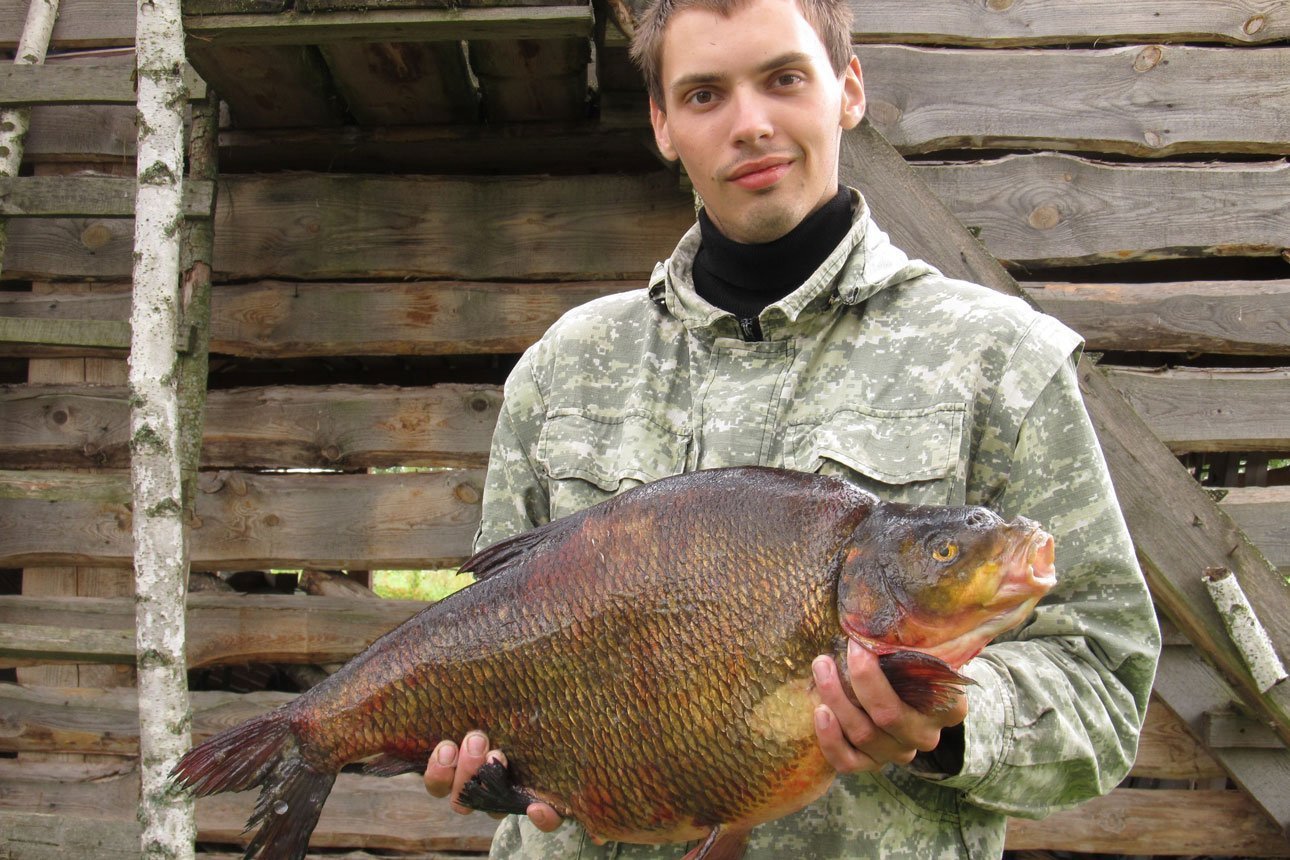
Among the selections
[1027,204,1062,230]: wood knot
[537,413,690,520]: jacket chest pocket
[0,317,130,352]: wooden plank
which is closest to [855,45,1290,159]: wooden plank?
[1027,204,1062,230]: wood knot

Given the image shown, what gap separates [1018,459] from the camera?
6.36 feet

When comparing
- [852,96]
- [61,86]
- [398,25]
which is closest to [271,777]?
[852,96]

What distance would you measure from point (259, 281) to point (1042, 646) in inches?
155

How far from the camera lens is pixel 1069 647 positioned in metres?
1.88

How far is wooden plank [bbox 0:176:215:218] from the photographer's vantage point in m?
4.11

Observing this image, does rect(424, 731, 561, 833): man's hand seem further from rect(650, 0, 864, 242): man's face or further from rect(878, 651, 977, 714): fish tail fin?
rect(650, 0, 864, 242): man's face

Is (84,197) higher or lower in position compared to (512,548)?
higher

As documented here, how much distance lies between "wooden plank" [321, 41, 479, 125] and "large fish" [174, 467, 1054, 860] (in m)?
2.59

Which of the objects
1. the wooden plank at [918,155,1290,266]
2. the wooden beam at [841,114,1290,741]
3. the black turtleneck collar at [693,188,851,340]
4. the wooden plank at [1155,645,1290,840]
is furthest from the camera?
the wooden plank at [918,155,1290,266]

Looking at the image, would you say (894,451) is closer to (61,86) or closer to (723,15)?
(723,15)

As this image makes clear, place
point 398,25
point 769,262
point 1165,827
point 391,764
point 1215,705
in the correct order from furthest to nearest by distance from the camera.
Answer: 1. point 1165,827
2. point 1215,705
3. point 398,25
4. point 769,262
5. point 391,764

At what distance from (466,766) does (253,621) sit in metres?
3.18

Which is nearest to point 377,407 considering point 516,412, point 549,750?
point 516,412

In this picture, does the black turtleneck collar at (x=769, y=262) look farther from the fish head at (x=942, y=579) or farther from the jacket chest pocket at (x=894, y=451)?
the fish head at (x=942, y=579)
